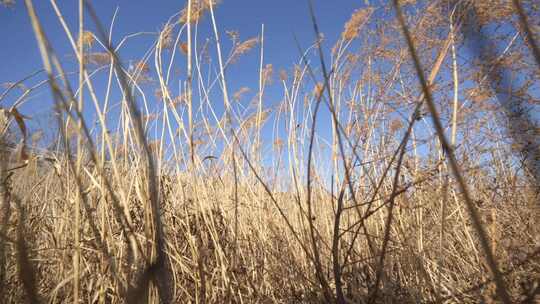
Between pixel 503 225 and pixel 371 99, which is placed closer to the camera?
pixel 371 99

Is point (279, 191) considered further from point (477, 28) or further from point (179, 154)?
point (477, 28)

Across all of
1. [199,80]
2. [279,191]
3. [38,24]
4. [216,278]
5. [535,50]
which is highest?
[199,80]

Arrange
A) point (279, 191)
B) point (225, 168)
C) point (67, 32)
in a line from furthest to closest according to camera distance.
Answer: point (279, 191) < point (225, 168) < point (67, 32)

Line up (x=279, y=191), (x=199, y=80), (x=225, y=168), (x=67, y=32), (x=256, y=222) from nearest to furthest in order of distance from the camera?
(x=67, y=32), (x=199, y=80), (x=256, y=222), (x=225, y=168), (x=279, y=191)

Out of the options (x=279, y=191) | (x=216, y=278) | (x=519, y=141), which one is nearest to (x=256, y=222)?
(x=216, y=278)

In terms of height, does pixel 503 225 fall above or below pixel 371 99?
below

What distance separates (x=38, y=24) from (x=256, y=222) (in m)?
1.24

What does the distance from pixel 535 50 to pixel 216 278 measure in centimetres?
115

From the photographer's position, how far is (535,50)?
296 millimetres

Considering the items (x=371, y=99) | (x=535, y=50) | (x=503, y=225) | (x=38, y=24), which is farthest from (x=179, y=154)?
(x=503, y=225)

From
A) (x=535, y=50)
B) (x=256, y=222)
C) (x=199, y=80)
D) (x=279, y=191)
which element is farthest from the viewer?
(x=279, y=191)

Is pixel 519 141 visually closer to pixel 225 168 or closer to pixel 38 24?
pixel 225 168

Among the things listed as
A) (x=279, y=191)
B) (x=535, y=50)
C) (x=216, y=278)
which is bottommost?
(x=216, y=278)

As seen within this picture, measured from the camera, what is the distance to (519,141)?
1363 millimetres
